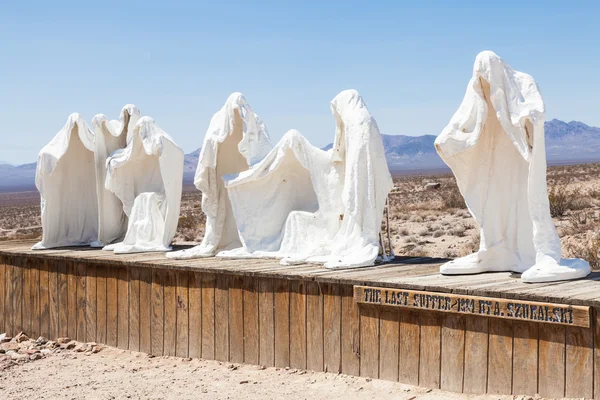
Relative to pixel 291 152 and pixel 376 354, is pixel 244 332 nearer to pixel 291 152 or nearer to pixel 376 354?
pixel 376 354

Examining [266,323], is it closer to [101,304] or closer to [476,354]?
[476,354]

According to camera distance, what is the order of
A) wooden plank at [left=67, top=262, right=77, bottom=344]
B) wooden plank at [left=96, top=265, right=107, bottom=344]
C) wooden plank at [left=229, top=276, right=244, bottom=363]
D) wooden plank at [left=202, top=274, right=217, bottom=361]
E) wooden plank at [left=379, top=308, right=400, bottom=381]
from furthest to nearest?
wooden plank at [left=67, top=262, right=77, bottom=344]
wooden plank at [left=96, top=265, right=107, bottom=344]
wooden plank at [left=202, top=274, right=217, bottom=361]
wooden plank at [left=229, top=276, right=244, bottom=363]
wooden plank at [left=379, top=308, right=400, bottom=381]

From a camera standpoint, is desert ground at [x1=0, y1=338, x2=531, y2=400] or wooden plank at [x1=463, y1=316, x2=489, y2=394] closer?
wooden plank at [x1=463, y1=316, x2=489, y2=394]

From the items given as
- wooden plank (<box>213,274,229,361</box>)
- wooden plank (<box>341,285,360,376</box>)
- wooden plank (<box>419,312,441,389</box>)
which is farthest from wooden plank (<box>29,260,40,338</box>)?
wooden plank (<box>419,312,441,389</box>)

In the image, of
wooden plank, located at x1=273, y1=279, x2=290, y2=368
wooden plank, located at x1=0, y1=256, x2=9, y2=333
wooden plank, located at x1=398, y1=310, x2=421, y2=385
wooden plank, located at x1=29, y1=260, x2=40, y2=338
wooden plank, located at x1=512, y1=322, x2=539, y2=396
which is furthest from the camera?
wooden plank, located at x1=0, y1=256, x2=9, y2=333

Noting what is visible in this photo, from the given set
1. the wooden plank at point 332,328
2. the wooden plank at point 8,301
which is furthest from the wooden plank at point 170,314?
the wooden plank at point 8,301

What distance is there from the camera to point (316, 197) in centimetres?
1005

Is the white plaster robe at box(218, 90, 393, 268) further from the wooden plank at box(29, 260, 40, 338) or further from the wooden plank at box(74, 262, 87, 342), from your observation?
the wooden plank at box(29, 260, 40, 338)

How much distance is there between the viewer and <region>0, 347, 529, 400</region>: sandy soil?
734 centimetres

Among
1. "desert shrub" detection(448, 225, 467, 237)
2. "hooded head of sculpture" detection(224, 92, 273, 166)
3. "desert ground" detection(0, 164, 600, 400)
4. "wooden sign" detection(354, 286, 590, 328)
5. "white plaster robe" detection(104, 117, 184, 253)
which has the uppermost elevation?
"hooded head of sculpture" detection(224, 92, 273, 166)

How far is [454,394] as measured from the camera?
268 inches

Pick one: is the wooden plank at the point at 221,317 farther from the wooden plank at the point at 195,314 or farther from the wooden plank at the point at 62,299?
the wooden plank at the point at 62,299

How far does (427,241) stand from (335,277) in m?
9.95

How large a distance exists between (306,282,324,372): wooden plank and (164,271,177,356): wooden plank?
1923 millimetres
